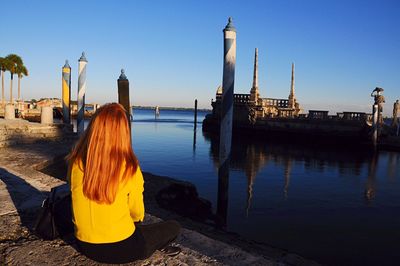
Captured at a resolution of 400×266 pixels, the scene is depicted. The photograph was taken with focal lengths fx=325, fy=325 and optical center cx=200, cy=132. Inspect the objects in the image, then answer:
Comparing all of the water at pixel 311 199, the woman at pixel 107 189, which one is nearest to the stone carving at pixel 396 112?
the water at pixel 311 199

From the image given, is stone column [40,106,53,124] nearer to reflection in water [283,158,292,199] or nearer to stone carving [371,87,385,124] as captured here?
reflection in water [283,158,292,199]

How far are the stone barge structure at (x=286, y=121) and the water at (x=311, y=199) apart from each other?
6541 mm

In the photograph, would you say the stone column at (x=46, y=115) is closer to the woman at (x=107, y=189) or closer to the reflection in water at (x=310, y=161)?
the reflection in water at (x=310, y=161)

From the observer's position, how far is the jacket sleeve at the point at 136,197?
8.38 ft

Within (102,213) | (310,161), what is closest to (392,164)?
(310,161)

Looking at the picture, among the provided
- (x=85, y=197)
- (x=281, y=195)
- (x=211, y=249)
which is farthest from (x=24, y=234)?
(x=281, y=195)

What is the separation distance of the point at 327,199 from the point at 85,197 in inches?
406

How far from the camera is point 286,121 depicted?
33312 millimetres

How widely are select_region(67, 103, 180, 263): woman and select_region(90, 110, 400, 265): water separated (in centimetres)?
512

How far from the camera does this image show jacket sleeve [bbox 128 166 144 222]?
8.38ft

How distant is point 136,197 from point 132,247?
42cm

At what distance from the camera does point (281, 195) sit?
37.4ft

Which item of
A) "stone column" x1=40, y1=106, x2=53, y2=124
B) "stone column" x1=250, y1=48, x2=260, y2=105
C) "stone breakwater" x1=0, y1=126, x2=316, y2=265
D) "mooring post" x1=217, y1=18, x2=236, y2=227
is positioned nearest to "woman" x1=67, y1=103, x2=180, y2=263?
"stone breakwater" x1=0, y1=126, x2=316, y2=265

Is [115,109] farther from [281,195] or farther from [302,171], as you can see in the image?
[302,171]
